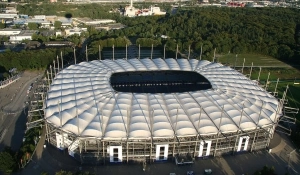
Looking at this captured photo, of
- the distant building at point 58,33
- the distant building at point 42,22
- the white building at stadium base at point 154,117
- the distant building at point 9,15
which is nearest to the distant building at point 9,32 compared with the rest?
the distant building at point 58,33

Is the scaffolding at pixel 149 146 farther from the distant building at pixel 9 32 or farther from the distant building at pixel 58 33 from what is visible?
the distant building at pixel 9 32

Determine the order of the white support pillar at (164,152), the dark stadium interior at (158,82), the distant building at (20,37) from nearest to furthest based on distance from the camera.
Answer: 1. the white support pillar at (164,152)
2. the dark stadium interior at (158,82)
3. the distant building at (20,37)

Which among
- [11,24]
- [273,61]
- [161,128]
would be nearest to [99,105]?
[161,128]

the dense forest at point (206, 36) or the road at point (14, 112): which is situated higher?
the dense forest at point (206, 36)

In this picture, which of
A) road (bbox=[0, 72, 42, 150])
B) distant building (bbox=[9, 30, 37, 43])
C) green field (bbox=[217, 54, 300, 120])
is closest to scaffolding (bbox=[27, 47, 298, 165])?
road (bbox=[0, 72, 42, 150])

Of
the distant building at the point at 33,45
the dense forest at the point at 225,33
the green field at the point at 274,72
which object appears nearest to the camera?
the green field at the point at 274,72

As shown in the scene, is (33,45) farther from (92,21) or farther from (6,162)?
(6,162)

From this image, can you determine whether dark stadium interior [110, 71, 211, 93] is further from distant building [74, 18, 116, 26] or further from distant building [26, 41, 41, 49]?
distant building [74, 18, 116, 26]

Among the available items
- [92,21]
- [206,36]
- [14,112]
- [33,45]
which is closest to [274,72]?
[206,36]
